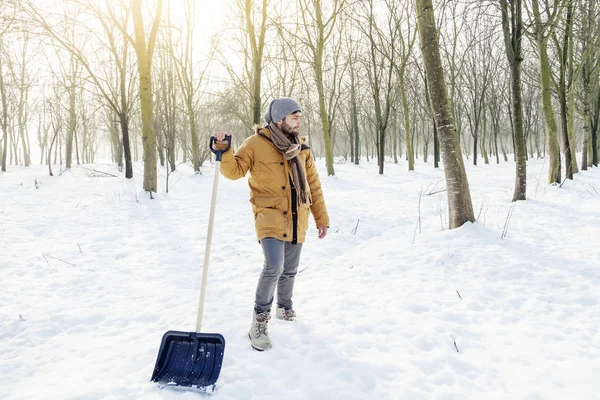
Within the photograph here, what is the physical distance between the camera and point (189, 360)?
2344 millimetres

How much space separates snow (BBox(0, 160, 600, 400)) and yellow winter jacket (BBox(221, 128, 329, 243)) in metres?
0.95

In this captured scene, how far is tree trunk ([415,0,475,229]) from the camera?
16.8ft

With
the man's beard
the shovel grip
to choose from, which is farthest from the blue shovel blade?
the man's beard

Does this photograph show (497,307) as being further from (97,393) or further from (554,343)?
(97,393)

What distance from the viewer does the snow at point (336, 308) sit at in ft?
7.57

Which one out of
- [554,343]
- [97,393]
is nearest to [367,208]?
[554,343]

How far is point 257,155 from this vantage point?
105 inches

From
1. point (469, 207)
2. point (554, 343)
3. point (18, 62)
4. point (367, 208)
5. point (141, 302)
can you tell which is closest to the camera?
point (554, 343)

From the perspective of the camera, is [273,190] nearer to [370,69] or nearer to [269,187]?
[269,187]

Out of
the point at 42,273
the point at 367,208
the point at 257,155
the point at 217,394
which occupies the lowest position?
the point at 217,394

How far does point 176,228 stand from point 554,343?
20.2 feet

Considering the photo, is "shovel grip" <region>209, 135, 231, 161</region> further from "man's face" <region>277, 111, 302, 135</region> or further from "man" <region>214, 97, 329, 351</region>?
"man's face" <region>277, 111, 302, 135</region>

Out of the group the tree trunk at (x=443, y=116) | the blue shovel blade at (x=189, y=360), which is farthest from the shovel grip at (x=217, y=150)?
the tree trunk at (x=443, y=116)

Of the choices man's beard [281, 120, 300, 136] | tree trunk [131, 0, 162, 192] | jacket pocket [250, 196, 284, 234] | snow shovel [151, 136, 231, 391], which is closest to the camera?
snow shovel [151, 136, 231, 391]
